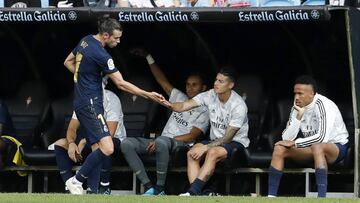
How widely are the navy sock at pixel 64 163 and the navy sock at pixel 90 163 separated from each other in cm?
123

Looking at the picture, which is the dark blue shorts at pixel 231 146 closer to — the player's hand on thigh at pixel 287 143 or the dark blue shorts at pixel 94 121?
the player's hand on thigh at pixel 287 143

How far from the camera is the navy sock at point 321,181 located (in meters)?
13.9

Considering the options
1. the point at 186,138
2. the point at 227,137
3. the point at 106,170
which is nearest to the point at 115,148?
the point at 106,170

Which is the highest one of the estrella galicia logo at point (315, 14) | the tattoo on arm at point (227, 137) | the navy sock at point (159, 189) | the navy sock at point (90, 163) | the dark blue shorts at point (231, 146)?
the estrella galicia logo at point (315, 14)

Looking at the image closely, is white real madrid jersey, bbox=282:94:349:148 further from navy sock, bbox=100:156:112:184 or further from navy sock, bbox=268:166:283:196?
navy sock, bbox=100:156:112:184

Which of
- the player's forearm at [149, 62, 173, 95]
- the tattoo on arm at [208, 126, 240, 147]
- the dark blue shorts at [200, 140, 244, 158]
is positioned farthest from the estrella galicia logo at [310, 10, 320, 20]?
the player's forearm at [149, 62, 173, 95]

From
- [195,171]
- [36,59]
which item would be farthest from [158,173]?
[36,59]

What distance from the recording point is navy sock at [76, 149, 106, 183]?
13703 millimetres

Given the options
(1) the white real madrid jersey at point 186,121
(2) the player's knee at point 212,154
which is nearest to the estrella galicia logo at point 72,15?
(1) the white real madrid jersey at point 186,121

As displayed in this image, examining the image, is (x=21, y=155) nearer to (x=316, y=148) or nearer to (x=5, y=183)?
(x=5, y=183)

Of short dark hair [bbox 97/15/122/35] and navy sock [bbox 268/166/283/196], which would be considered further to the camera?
navy sock [bbox 268/166/283/196]

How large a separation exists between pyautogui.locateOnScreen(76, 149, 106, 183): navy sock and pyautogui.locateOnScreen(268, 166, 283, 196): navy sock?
75.7 inches

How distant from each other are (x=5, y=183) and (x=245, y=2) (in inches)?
157

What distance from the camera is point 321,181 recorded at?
45.6ft
